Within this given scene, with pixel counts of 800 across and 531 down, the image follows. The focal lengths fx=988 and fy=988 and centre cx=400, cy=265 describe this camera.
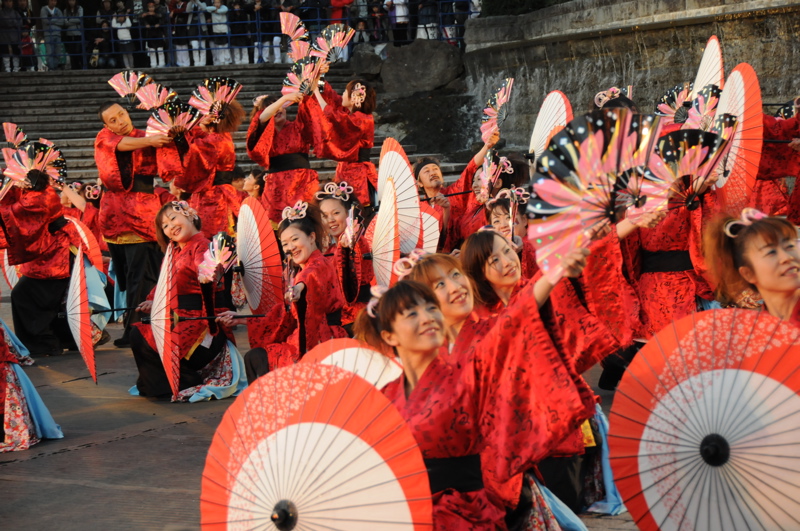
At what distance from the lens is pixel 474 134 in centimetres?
1305

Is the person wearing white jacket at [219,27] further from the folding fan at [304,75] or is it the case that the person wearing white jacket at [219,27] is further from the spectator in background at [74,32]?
the folding fan at [304,75]

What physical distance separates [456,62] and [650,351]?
11.3 metres

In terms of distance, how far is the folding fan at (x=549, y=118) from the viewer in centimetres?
649

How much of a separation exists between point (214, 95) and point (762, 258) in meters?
5.39

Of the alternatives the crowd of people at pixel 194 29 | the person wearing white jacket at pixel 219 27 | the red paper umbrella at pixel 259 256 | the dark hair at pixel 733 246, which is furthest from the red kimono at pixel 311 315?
the person wearing white jacket at pixel 219 27

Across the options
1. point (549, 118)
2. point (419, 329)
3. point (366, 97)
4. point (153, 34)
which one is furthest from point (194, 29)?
point (419, 329)

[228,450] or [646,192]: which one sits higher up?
[646,192]

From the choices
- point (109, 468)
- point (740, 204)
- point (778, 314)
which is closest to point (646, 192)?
point (778, 314)

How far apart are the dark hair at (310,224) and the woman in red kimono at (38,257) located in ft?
9.16

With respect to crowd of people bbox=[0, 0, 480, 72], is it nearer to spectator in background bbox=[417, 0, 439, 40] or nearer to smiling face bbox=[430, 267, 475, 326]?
spectator in background bbox=[417, 0, 439, 40]

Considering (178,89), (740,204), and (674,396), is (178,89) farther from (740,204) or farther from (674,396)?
(674,396)

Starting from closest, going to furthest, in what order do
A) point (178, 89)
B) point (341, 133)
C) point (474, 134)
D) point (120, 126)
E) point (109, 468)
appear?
point (109, 468) < point (120, 126) < point (341, 133) < point (474, 134) < point (178, 89)

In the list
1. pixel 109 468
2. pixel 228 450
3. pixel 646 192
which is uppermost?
pixel 646 192

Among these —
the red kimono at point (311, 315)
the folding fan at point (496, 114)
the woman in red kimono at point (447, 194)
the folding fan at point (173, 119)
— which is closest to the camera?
the red kimono at point (311, 315)
